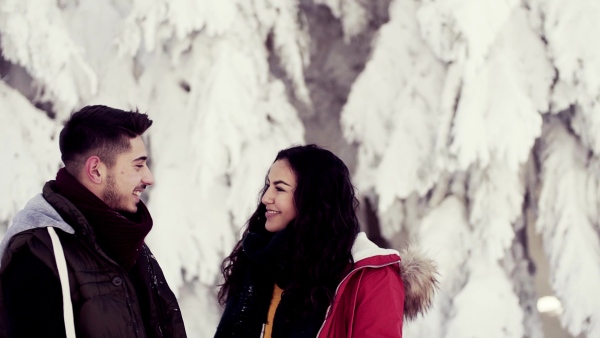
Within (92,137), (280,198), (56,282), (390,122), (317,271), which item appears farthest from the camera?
(390,122)

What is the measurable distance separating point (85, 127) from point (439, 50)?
2780 mm

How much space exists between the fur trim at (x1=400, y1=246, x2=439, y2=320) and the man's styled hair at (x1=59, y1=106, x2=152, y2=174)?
3.44ft

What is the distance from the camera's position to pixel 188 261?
5016 millimetres

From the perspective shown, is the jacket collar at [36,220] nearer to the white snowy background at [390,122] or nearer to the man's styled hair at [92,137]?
the man's styled hair at [92,137]

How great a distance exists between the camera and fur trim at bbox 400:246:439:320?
8.31 ft

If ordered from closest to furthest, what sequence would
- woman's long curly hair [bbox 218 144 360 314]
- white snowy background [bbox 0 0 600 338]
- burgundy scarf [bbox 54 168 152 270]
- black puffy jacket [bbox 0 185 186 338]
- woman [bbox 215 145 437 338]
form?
1. black puffy jacket [bbox 0 185 186 338]
2. burgundy scarf [bbox 54 168 152 270]
3. woman [bbox 215 145 437 338]
4. woman's long curly hair [bbox 218 144 360 314]
5. white snowy background [bbox 0 0 600 338]

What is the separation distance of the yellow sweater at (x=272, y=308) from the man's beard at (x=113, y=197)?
2.31 ft

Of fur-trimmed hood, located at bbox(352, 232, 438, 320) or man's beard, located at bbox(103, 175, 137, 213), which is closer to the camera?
man's beard, located at bbox(103, 175, 137, 213)

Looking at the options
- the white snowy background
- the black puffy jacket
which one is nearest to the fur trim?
the black puffy jacket

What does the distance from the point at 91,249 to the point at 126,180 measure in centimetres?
27

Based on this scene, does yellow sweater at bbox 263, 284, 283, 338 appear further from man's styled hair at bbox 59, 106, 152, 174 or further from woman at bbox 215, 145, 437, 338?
man's styled hair at bbox 59, 106, 152, 174

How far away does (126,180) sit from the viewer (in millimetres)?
2377

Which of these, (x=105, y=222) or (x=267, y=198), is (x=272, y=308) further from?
(x=105, y=222)

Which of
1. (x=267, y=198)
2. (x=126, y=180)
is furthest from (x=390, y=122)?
(x=126, y=180)
